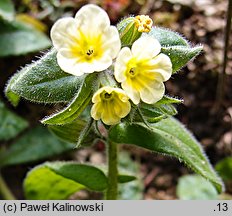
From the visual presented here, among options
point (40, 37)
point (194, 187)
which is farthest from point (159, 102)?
point (40, 37)

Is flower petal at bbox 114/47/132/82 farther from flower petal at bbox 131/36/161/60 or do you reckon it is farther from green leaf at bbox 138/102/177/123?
green leaf at bbox 138/102/177/123

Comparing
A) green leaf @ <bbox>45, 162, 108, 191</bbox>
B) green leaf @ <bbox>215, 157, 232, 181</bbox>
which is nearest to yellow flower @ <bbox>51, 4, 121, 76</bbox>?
green leaf @ <bbox>45, 162, 108, 191</bbox>

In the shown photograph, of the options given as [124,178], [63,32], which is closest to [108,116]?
[63,32]

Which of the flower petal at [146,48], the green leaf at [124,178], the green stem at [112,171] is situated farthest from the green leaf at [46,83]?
the green leaf at [124,178]

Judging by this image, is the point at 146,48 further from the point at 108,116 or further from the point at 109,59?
the point at 108,116
